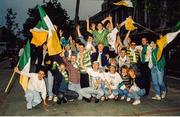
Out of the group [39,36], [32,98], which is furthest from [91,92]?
[39,36]

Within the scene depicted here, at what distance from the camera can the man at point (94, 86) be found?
32.8 ft

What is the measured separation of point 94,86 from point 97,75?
349 millimetres

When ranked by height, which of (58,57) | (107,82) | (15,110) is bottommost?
(15,110)

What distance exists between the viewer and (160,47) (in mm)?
10445

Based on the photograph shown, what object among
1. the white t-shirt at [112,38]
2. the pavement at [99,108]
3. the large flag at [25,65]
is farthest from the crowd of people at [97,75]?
the white t-shirt at [112,38]

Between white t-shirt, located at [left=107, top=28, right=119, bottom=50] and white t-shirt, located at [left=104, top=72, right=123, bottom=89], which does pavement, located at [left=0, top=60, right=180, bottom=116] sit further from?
white t-shirt, located at [left=107, top=28, right=119, bottom=50]

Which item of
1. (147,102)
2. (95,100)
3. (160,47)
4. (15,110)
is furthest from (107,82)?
(15,110)

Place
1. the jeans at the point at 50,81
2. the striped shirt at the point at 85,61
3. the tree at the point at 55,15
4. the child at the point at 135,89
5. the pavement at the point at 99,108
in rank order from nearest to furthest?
the pavement at the point at 99,108
the child at the point at 135,89
the jeans at the point at 50,81
the striped shirt at the point at 85,61
the tree at the point at 55,15

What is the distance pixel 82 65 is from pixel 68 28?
28.6 m

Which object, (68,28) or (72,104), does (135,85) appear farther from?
(68,28)

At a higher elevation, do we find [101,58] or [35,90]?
[101,58]

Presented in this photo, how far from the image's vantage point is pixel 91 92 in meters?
10.0

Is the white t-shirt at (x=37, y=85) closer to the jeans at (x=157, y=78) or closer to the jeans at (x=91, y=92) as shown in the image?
the jeans at (x=91, y=92)

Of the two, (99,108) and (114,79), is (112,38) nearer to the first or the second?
(114,79)
